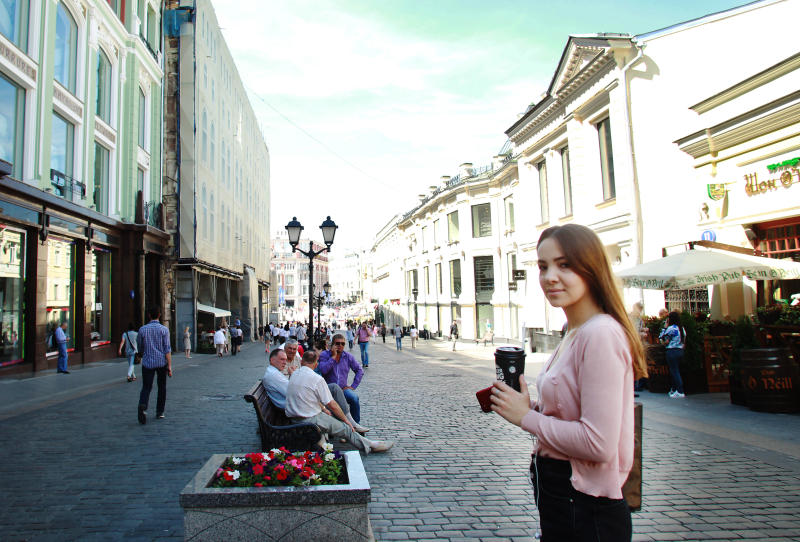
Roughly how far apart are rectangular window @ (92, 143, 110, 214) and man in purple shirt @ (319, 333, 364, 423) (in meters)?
16.1

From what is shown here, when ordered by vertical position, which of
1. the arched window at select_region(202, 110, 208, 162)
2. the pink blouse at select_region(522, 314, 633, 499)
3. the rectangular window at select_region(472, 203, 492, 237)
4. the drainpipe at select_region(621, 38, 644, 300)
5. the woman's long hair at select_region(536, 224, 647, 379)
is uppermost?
the arched window at select_region(202, 110, 208, 162)

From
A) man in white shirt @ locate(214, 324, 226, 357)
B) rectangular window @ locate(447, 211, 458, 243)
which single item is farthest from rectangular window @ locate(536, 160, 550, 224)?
rectangular window @ locate(447, 211, 458, 243)

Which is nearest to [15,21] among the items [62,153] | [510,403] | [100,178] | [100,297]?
[62,153]

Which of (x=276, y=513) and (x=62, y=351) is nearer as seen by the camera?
(x=276, y=513)

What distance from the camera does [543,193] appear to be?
77.7ft

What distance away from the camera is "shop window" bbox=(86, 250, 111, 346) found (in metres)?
20.2

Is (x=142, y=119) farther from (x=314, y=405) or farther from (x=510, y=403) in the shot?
(x=510, y=403)

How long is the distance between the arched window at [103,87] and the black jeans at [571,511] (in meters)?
23.1

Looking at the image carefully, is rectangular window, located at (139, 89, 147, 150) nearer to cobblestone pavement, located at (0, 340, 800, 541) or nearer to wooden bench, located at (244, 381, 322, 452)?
cobblestone pavement, located at (0, 340, 800, 541)

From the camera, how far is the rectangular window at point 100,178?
67.5 feet

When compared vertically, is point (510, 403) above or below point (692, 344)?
above

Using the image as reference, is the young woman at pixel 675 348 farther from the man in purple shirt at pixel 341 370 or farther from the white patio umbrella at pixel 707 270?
the man in purple shirt at pixel 341 370

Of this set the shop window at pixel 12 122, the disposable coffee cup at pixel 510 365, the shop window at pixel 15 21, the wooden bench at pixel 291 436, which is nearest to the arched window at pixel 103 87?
the shop window at pixel 15 21

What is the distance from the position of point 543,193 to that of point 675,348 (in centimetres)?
1419
